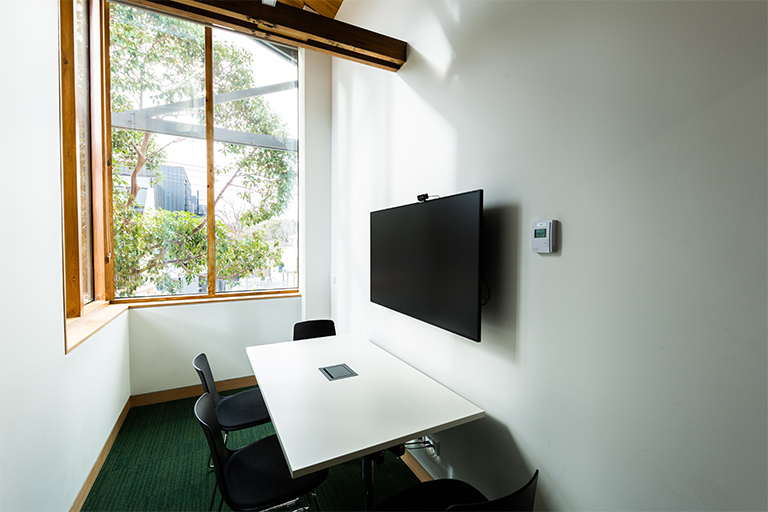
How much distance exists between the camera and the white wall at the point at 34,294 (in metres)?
1.33

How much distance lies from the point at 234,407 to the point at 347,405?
1107 millimetres

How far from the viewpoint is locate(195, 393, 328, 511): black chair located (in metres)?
1.51

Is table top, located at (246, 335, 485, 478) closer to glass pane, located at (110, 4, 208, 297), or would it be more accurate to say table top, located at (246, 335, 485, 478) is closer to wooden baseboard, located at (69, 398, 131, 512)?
wooden baseboard, located at (69, 398, 131, 512)

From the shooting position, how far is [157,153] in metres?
3.57

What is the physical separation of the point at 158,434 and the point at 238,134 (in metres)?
→ 3.14

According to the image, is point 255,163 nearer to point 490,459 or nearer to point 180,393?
point 180,393

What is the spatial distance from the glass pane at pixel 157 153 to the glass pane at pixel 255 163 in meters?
0.20

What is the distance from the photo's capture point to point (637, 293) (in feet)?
3.87

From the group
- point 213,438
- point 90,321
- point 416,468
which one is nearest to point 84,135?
point 90,321

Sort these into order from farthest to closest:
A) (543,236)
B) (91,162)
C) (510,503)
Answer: (91,162) → (543,236) → (510,503)

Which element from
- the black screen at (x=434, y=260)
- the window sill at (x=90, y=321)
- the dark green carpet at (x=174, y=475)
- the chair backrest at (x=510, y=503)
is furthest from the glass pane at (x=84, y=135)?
the chair backrest at (x=510, y=503)

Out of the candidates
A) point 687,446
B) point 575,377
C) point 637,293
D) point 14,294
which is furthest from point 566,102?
point 14,294

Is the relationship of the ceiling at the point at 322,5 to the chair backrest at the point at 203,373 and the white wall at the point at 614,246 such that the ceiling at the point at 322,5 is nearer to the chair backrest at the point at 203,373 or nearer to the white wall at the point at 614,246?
the white wall at the point at 614,246

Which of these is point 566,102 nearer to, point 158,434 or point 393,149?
point 393,149
